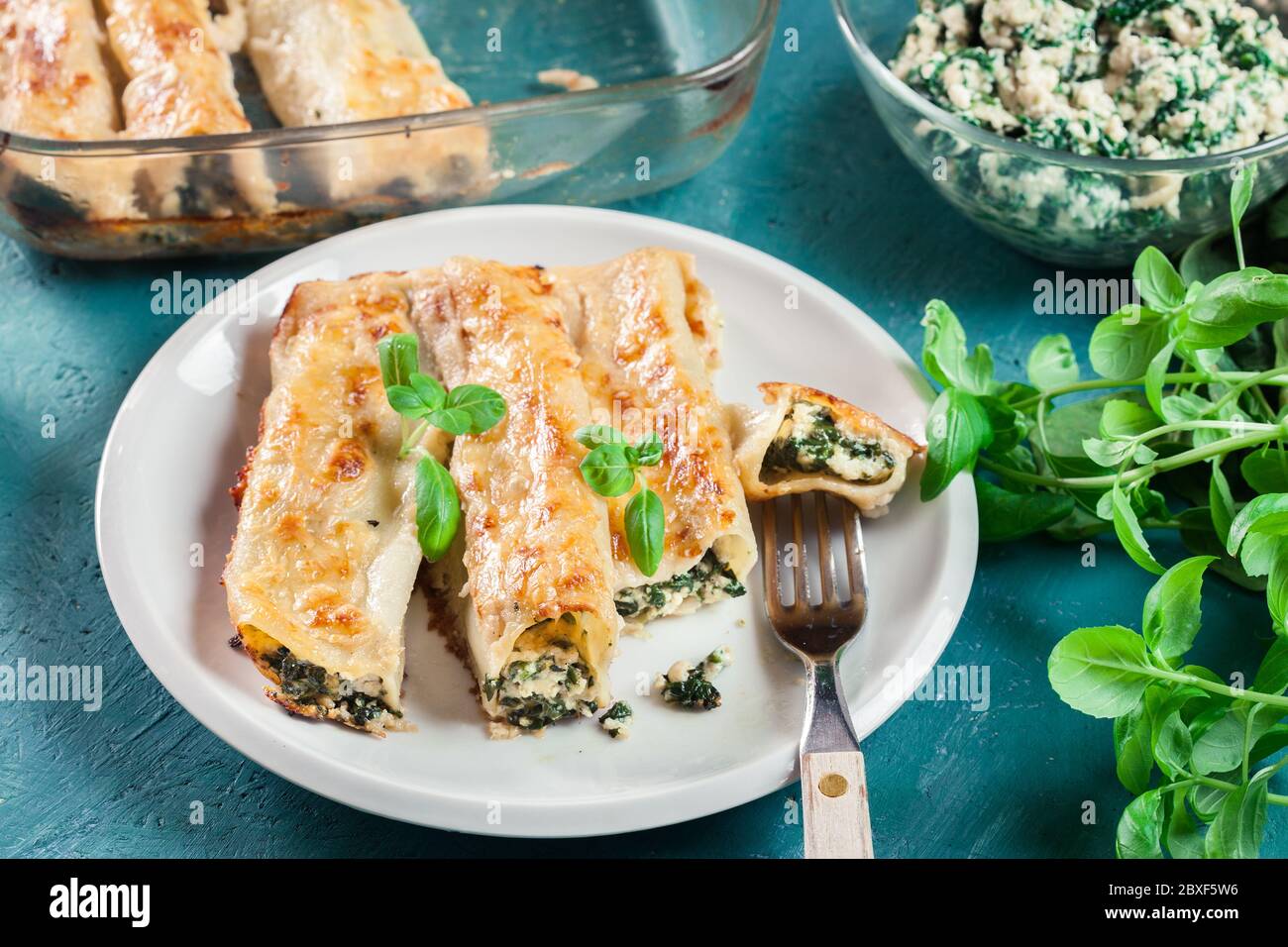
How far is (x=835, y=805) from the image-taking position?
6.57 ft

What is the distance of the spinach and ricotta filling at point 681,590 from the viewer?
2.38 m

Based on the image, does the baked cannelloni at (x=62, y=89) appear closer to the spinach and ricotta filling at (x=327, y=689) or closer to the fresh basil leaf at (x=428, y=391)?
the fresh basil leaf at (x=428, y=391)

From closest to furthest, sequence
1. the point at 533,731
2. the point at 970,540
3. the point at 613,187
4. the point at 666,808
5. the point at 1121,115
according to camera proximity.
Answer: the point at 666,808 < the point at 533,731 < the point at 970,540 < the point at 1121,115 < the point at 613,187

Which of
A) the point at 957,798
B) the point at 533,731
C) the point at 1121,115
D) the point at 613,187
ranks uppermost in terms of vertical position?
the point at 1121,115

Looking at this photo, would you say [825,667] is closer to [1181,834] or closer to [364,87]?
[1181,834]

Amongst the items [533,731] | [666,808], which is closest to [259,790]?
[533,731]

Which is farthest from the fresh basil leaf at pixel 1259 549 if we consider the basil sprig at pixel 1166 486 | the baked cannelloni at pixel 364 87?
the baked cannelloni at pixel 364 87

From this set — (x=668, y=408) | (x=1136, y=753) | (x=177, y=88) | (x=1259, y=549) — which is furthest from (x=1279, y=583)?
(x=177, y=88)

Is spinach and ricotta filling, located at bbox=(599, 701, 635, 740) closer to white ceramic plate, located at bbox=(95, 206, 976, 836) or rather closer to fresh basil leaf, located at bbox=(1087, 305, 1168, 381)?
white ceramic plate, located at bbox=(95, 206, 976, 836)

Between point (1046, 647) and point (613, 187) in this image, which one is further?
point (613, 187)

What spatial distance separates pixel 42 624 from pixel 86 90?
1334 millimetres

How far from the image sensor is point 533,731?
2.22 m

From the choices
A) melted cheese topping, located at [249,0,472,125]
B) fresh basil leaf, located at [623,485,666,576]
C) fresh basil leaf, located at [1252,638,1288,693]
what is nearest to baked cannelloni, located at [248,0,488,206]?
melted cheese topping, located at [249,0,472,125]

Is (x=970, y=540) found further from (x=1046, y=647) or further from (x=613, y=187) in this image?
(x=613, y=187)
